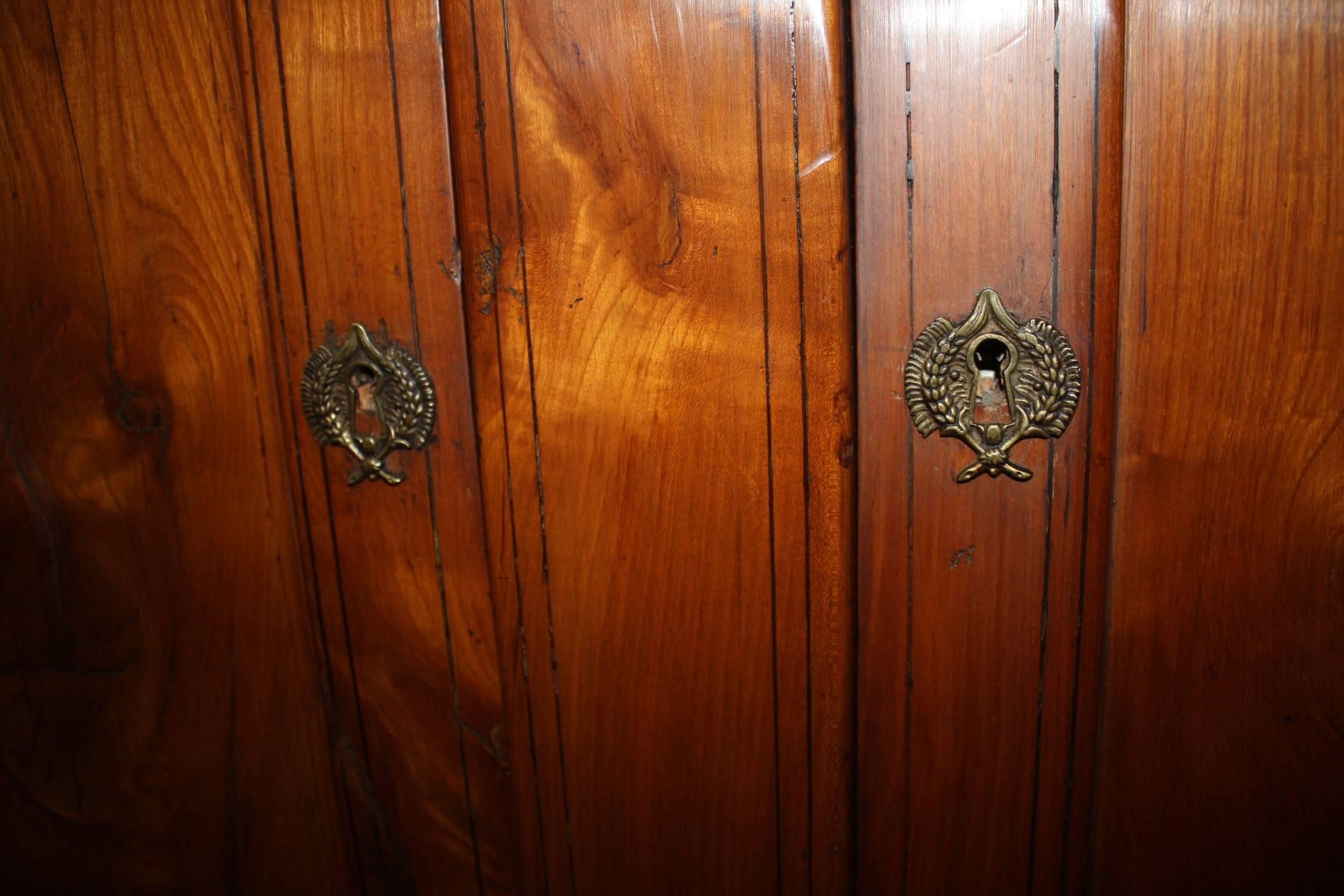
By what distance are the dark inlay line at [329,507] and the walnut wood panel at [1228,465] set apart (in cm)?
52

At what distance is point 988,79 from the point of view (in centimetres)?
43

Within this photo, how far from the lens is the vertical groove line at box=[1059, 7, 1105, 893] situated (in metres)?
0.42

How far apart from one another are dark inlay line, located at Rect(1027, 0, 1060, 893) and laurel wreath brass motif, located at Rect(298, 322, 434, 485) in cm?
40

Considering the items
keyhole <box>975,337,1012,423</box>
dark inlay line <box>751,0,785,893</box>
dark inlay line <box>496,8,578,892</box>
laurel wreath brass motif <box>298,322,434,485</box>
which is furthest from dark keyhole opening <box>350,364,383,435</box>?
keyhole <box>975,337,1012,423</box>

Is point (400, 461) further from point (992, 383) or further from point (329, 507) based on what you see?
point (992, 383)

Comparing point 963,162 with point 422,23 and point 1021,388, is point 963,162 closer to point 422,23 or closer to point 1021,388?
point 1021,388

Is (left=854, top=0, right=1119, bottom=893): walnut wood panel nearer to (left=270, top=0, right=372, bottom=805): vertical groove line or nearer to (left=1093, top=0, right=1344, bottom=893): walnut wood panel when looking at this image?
(left=1093, top=0, right=1344, bottom=893): walnut wood panel

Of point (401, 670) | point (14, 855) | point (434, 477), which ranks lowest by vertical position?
point (14, 855)

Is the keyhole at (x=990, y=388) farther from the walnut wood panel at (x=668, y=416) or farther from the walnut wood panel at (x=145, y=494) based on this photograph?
the walnut wood panel at (x=145, y=494)

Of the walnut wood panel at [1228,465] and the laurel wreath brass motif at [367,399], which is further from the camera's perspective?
the laurel wreath brass motif at [367,399]

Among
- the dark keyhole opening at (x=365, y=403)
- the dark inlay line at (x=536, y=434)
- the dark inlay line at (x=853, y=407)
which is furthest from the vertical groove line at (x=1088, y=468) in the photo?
the dark keyhole opening at (x=365, y=403)

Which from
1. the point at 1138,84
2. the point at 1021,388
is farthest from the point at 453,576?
the point at 1138,84

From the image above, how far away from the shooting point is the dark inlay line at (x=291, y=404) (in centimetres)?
53

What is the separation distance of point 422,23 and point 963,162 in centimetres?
35
